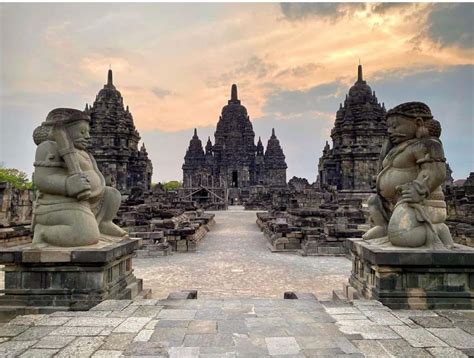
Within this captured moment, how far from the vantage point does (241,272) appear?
7383mm

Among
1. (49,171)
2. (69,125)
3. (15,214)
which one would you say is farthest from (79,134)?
(15,214)

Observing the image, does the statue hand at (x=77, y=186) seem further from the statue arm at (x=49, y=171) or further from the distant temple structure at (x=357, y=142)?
the distant temple structure at (x=357, y=142)

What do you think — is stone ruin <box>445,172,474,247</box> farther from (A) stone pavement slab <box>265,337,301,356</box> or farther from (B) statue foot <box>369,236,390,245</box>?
(A) stone pavement slab <box>265,337,301,356</box>

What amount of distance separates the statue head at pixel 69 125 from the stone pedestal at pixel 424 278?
3.87 meters

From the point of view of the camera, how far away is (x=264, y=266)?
8055mm

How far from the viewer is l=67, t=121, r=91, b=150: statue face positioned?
14.6 ft

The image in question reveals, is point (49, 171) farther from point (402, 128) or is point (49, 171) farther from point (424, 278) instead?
point (424, 278)

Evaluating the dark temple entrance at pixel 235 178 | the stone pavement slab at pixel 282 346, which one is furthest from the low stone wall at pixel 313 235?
the dark temple entrance at pixel 235 178

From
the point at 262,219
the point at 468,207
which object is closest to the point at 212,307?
the point at 468,207

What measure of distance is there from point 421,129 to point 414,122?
122 mm

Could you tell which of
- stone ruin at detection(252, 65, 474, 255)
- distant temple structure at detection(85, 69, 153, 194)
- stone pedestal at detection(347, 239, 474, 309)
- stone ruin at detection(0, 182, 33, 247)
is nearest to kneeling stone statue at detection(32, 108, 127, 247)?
stone pedestal at detection(347, 239, 474, 309)

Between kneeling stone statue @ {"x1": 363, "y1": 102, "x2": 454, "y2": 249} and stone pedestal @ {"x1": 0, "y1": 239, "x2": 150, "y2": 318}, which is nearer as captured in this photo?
stone pedestal @ {"x1": 0, "y1": 239, "x2": 150, "y2": 318}

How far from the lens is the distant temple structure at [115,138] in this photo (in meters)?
31.9

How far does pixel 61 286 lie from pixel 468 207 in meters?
12.7
